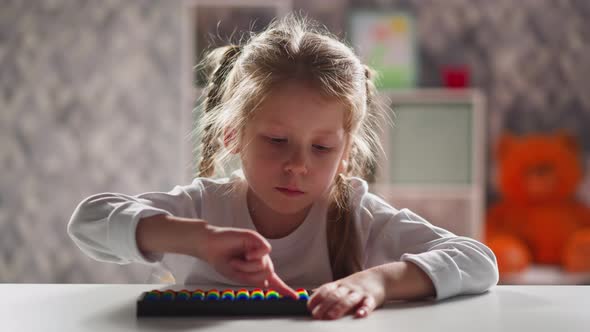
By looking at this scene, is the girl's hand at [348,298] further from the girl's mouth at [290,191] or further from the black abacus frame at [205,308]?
the girl's mouth at [290,191]

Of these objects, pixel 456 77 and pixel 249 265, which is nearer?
→ pixel 249 265

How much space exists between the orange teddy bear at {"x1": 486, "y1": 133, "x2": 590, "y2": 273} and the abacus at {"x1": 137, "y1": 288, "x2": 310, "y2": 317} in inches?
107

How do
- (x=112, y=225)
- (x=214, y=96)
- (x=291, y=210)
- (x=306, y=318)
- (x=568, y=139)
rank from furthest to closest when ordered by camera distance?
(x=568, y=139), (x=214, y=96), (x=291, y=210), (x=112, y=225), (x=306, y=318)

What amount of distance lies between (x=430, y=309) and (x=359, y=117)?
41cm

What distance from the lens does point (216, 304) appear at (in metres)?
0.64

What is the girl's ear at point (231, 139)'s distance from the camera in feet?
3.38

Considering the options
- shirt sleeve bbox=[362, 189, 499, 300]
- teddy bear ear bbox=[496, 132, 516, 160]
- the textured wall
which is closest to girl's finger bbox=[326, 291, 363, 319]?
shirt sleeve bbox=[362, 189, 499, 300]

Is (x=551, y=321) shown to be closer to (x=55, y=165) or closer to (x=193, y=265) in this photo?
(x=193, y=265)

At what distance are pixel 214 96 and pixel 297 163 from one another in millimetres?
342

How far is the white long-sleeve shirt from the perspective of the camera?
0.82m

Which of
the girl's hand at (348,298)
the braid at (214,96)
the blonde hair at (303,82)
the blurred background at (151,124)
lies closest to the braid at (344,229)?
the blonde hair at (303,82)

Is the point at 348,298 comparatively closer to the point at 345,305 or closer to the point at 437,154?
the point at 345,305

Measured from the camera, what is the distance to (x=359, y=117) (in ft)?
3.39

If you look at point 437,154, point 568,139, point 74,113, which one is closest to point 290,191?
point 437,154
